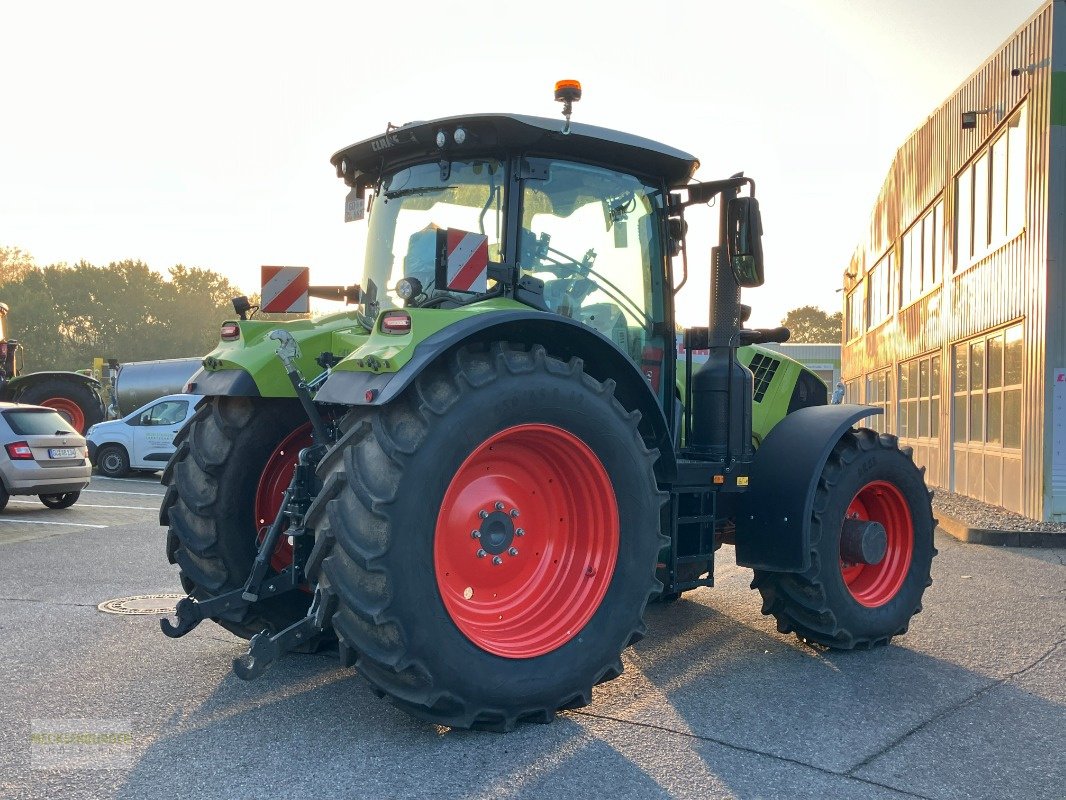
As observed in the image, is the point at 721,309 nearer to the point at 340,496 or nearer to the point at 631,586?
the point at 631,586

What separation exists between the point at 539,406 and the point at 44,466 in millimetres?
10565

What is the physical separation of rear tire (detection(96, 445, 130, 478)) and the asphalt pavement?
1374 centimetres

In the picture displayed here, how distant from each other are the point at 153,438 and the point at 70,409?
2584 mm

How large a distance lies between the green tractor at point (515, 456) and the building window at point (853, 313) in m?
24.7

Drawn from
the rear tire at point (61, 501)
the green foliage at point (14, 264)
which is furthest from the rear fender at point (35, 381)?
the green foliage at point (14, 264)

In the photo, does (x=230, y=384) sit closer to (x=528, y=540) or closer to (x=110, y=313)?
(x=528, y=540)

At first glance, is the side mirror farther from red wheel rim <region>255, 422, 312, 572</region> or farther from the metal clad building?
the metal clad building

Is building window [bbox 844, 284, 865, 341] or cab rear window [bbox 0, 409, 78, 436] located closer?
cab rear window [bbox 0, 409, 78, 436]

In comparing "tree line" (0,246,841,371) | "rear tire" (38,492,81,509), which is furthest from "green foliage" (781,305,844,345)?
"rear tire" (38,492,81,509)

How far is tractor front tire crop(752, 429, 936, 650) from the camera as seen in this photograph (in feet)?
17.7

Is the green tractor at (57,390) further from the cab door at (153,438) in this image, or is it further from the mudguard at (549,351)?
the mudguard at (549,351)

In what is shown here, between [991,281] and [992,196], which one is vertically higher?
[992,196]

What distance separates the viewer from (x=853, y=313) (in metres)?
31.6

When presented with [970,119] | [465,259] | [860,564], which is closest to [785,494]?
[860,564]
